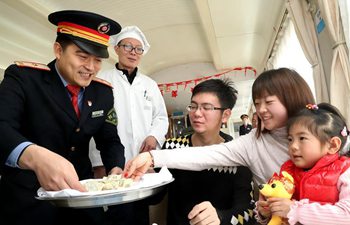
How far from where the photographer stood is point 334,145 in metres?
1.15

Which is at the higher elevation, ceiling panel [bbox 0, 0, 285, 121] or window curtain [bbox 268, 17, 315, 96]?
ceiling panel [bbox 0, 0, 285, 121]

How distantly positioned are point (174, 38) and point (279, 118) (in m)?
4.66

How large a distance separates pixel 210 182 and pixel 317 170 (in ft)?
1.72

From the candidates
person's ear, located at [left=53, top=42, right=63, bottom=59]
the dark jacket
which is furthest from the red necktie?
person's ear, located at [left=53, top=42, right=63, bottom=59]

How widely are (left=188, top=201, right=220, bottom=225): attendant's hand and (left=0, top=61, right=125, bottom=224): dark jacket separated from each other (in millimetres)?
570

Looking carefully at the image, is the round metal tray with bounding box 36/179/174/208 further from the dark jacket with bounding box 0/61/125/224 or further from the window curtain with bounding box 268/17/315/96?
the window curtain with bounding box 268/17/315/96

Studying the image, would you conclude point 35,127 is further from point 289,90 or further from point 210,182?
point 289,90

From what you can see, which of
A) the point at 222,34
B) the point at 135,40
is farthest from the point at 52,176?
the point at 222,34

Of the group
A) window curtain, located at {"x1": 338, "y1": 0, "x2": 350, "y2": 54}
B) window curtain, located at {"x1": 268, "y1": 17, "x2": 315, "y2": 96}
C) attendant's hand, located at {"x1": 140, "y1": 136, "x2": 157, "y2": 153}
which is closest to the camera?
attendant's hand, located at {"x1": 140, "y1": 136, "x2": 157, "y2": 153}

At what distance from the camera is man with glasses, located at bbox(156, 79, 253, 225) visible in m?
1.21

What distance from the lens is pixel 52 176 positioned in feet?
2.88

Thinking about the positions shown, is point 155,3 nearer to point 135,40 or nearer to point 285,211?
point 135,40

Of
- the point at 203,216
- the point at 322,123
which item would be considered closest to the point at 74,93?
the point at 203,216

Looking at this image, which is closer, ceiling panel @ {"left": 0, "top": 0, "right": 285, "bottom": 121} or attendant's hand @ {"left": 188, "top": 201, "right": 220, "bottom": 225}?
attendant's hand @ {"left": 188, "top": 201, "right": 220, "bottom": 225}
